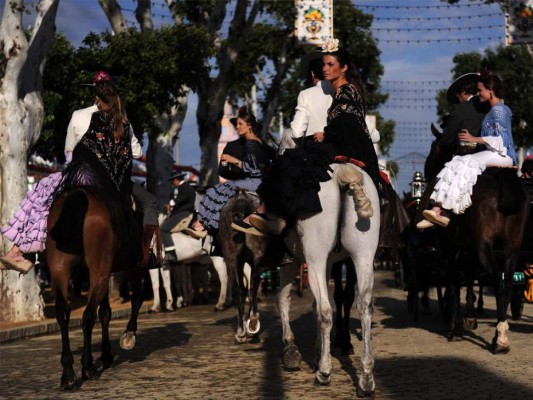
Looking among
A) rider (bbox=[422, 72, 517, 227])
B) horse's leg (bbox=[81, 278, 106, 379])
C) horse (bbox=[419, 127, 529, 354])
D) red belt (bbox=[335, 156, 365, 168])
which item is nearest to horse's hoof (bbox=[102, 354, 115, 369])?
horse's leg (bbox=[81, 278, 106, 379])

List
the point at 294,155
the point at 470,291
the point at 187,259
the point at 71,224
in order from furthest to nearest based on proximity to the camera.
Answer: the point at 187,259 < the point at 470,291 < the point at 71,224 < the point at 294,155

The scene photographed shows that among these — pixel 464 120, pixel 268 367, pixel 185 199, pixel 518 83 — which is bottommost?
pixel 268 367

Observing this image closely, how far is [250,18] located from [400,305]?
41.9 feet

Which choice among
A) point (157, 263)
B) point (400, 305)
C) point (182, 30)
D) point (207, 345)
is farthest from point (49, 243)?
point (182, 30)

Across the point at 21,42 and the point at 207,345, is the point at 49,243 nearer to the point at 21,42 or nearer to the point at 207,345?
the point at 207,345

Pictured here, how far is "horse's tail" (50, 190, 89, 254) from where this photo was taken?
9.98 m

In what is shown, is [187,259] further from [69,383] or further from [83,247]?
[69,383]

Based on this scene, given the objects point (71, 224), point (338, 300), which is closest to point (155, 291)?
point (338, 300)

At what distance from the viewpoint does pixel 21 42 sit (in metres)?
18.4

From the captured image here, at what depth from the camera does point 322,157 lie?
369 inches

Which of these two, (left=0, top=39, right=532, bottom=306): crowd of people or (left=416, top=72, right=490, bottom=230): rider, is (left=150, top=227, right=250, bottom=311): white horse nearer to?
(left=0, top=39, right=532, bottom=306): crowd of people

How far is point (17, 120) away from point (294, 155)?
32.3ft

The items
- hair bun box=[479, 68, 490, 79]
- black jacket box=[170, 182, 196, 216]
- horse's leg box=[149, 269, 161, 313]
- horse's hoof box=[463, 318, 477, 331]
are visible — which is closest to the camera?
hair bun box=[479, 68, 490, 79]

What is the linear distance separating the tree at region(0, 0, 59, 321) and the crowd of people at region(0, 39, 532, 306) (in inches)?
187
